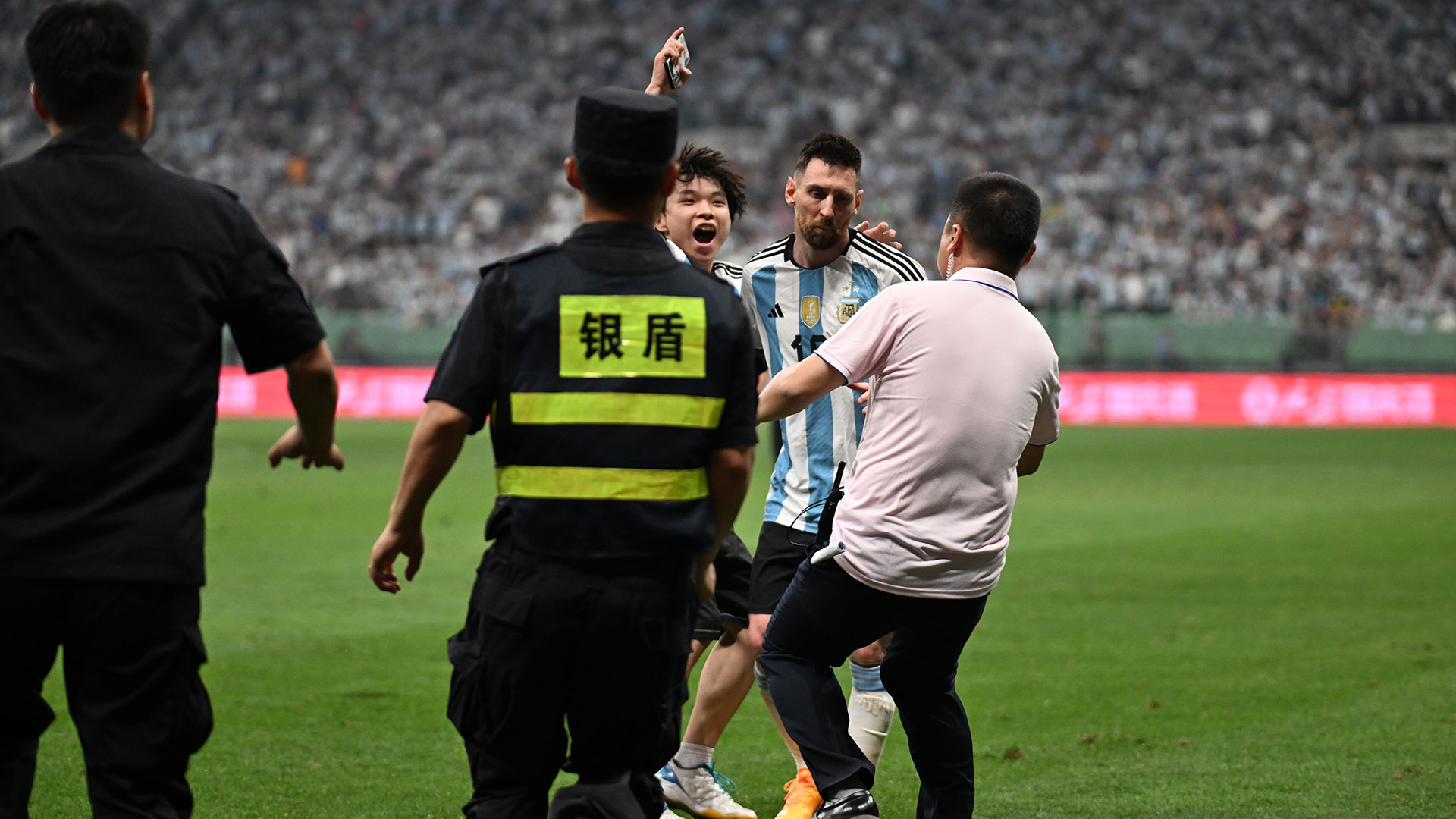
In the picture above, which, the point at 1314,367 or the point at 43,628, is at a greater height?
the point at 43,628

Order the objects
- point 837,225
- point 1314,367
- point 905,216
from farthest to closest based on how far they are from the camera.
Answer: point 905,216
point 1314,367
point 837,225

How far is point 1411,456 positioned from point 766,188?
18478mm

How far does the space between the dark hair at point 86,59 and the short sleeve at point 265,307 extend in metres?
0.35

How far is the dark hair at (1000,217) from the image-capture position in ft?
14.0

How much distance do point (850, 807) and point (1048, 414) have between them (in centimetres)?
132

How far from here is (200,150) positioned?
38.0 m

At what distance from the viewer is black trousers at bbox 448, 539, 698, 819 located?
10.8ft

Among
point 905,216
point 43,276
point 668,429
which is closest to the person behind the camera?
point 43,276

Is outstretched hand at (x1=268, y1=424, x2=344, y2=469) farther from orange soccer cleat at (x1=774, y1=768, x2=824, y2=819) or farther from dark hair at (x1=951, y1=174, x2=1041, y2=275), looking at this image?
orange soccer cleat at (x1=774, y1=768, x2=824, y2=819)

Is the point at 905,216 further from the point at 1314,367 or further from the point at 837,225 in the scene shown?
the point at 837,225

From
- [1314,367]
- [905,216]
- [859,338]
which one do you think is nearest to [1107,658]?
[859,338]

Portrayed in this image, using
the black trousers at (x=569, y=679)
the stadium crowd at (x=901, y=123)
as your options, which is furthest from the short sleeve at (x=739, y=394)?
the stadium crowd at (x=901, y=123)

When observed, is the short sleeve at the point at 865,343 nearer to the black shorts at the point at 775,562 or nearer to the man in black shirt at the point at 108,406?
the black shorts at the point at 775,562

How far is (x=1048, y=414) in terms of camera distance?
4.45m
